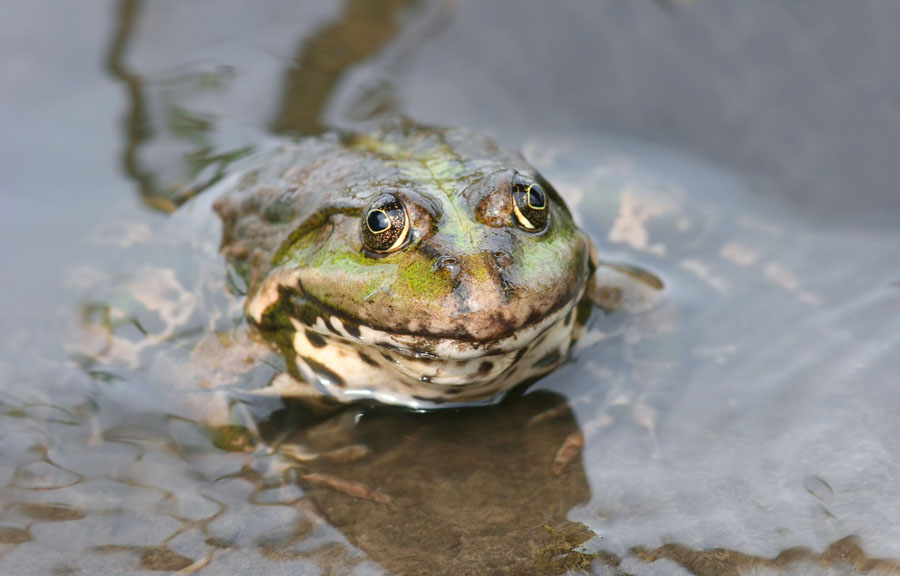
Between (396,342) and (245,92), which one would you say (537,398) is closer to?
(396,342)

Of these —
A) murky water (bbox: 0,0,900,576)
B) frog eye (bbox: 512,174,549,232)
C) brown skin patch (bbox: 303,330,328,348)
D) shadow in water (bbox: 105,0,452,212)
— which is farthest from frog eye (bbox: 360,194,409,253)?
shadow in water (bbox: 105,0,452,212)

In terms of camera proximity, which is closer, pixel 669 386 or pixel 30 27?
pixel 669 386

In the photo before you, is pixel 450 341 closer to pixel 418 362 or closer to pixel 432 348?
pixel 432 348

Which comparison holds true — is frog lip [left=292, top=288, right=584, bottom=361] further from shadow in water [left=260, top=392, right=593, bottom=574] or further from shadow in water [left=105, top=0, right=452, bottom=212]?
shadow in water [left=105, top=0, right=452, bottom=212]

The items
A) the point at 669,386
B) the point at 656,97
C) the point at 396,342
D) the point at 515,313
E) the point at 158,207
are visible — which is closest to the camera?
the point at 515,313

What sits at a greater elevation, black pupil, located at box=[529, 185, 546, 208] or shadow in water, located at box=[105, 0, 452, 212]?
shadow in water, located at box=[105, 0, 452, 212]

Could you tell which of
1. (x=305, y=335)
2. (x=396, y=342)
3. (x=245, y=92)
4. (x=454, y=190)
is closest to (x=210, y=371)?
(x=305, y=335)

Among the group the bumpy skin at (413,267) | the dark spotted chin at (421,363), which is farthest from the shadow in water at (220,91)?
the dark spotted chin at (421,363)
